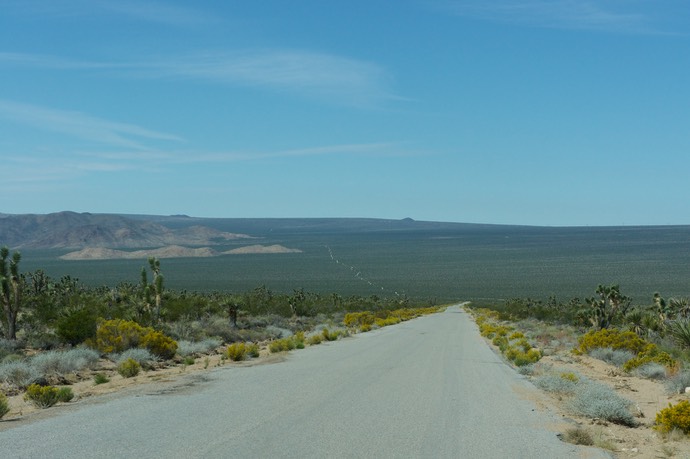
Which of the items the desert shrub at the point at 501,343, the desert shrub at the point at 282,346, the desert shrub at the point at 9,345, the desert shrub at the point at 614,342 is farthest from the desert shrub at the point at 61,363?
the desert shrub at the point at 614,342

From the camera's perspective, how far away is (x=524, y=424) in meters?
12.8

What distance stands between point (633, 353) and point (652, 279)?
12221 cm

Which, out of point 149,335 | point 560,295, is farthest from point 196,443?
point 560,295

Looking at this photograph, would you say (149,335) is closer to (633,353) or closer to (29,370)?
(29,370)

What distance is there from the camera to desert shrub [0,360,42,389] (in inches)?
677

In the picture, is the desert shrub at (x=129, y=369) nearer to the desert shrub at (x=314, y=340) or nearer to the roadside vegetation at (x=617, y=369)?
the roadside vegetation at (x=617, y=369)

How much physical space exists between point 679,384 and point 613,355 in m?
8.21

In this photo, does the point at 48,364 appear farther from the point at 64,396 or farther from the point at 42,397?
the point at 42,397

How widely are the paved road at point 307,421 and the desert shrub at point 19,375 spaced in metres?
3.53

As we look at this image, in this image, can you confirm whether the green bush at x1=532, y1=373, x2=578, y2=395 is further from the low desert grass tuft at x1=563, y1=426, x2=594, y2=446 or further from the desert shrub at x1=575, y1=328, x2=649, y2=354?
the desert shrub at x1=575, y1=328, x2=649, y2=354

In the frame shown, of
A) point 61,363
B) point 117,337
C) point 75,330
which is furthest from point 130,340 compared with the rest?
point 61,363

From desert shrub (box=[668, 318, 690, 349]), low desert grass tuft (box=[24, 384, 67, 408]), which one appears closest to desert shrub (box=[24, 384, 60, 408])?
low desert grass tuft (box=[24, 384, 67, 408])

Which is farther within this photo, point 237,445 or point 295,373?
point 295,373

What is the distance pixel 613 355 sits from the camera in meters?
25.1
